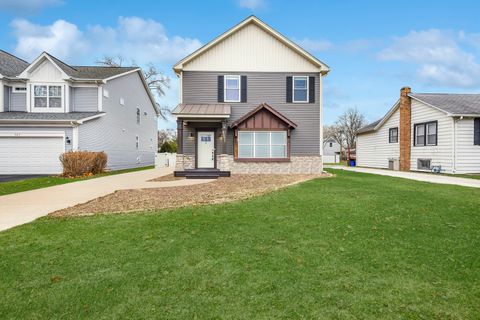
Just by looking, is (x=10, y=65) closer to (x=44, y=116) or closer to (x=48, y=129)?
(x=44, y=116)

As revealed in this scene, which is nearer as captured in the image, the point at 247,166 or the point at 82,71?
the point at 247,166

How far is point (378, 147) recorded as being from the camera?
82.8ft

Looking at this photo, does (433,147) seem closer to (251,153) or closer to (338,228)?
(251,153)

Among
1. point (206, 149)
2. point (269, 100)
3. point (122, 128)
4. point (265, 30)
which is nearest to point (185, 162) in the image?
point (206, 149)

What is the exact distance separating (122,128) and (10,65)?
29.8 feet

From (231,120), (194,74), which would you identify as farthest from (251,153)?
(194,74)

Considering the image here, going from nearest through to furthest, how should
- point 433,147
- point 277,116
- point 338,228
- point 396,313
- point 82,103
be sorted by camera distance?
point 396,313 → point 338,228 → point 277,116 → point 433,147 → point 82,103

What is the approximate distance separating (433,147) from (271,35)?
12689 mm

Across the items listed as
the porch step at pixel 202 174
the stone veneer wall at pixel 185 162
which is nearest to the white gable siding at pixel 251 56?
the stone veneer wall at pixel 185 162

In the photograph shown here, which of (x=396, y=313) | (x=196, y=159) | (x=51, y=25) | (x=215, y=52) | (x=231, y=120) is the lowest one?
(x=396, y=313)

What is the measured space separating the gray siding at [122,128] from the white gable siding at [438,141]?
22270 millimetres

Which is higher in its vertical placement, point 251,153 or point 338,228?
point 251,153

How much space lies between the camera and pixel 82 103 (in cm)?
2033

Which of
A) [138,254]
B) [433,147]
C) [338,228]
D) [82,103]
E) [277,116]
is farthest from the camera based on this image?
[82,103]
